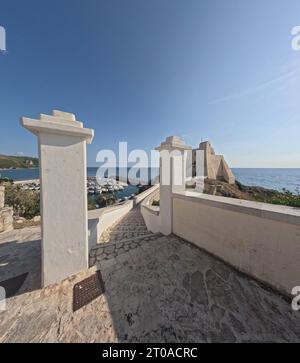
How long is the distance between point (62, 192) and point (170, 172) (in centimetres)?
278

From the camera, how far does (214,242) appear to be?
3.25 m

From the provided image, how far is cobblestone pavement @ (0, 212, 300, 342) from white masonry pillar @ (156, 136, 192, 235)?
5.64 feet

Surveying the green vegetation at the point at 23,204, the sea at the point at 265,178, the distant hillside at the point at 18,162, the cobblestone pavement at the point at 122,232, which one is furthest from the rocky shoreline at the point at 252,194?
the distant hillside at the point at 18,162

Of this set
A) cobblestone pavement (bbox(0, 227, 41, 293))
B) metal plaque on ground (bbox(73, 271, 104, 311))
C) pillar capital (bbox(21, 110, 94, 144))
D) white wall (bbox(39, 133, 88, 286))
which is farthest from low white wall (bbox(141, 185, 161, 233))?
pillar capital (bbox(21, 110, 94, 144))

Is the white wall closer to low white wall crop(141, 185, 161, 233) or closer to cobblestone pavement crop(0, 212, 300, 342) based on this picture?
cobblestone pavement crop(0, 212, 300, 342)

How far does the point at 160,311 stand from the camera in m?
2.09

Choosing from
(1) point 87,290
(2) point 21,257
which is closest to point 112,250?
(1) point 87,290

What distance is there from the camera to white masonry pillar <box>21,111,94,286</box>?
98.9 inches

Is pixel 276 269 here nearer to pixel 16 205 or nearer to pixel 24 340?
pixel 24 340

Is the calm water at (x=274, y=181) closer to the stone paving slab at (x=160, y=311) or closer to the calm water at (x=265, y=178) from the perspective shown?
the calm water at (x=265, y=178)

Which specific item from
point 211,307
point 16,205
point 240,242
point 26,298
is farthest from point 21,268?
point 16,205

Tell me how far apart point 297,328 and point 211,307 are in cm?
103
